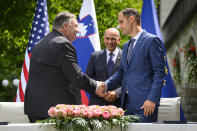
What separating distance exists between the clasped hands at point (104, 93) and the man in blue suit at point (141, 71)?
560 mm

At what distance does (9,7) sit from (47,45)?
22.1 feet

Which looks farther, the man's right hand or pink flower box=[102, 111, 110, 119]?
the man's right hand

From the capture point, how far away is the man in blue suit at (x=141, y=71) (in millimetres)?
4238

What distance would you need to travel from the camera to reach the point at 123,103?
15.2 ft

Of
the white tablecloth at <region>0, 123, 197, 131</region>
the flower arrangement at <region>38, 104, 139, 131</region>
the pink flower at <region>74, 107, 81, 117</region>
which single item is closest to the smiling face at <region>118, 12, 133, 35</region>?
the flower arrangement at <region>38, 104, 139, 131</region>

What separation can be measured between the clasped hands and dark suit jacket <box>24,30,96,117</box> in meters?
0.44

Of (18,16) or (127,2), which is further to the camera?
(127,2)

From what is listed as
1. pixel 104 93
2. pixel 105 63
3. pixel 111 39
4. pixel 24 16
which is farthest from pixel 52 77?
pixel 24 16

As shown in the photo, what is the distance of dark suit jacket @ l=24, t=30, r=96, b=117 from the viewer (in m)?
4.51

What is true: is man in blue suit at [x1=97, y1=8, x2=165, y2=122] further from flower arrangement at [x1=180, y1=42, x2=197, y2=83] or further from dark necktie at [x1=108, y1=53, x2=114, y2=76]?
flower arrangement at [x1=180, y1=42, x2=197, y2=83]

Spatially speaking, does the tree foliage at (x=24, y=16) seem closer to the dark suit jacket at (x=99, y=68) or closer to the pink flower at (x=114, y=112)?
the dark suit jacket at (x=99, y=68)

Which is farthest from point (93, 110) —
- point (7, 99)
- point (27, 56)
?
point (7, 99)

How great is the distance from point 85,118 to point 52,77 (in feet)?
3.51

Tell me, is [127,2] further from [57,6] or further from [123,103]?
[123,103]
